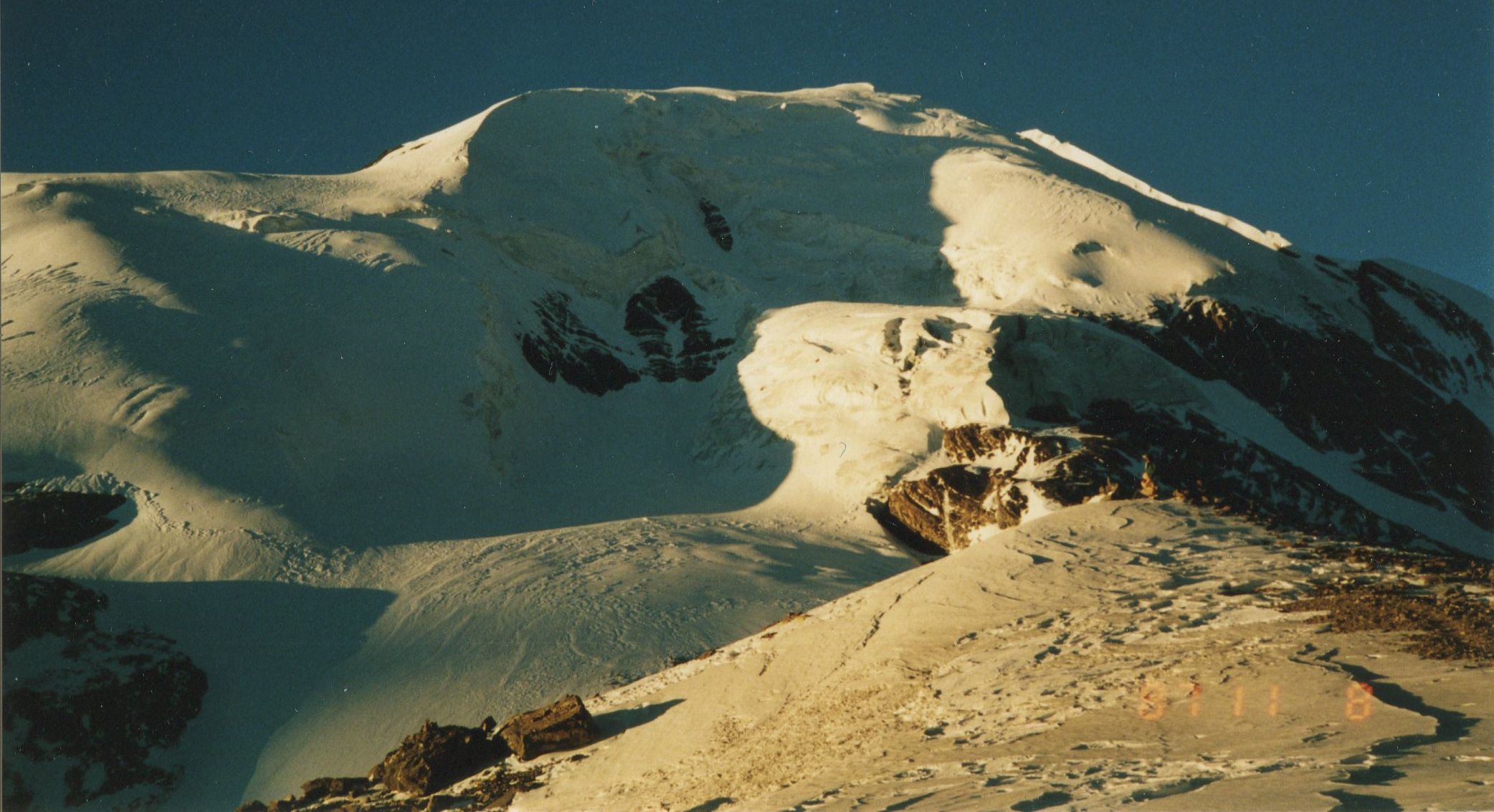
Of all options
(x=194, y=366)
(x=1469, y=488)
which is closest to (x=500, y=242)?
(x=194, y=366)

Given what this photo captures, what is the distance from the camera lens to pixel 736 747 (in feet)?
32.3

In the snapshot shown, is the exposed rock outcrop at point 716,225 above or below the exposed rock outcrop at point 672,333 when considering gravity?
above

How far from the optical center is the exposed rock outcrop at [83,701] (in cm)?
1464

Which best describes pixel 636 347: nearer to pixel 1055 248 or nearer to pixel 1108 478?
pixel 1055 248

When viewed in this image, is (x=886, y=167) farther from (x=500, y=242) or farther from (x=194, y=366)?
(x=194, y=366)

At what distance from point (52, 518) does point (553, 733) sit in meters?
14.6

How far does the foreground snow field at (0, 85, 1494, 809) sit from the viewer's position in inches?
381

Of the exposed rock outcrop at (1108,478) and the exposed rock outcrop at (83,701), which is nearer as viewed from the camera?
the exposed rock outcrop at (83,701)

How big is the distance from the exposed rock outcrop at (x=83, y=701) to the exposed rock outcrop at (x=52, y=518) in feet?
11.5

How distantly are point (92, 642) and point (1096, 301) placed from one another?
28.8 meters

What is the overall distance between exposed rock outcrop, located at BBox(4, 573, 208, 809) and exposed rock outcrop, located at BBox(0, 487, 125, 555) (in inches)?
138

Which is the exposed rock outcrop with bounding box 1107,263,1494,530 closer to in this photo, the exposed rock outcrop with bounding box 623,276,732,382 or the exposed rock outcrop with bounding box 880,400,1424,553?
the exposed rock outcrop with bounding box 880,400,1424,553

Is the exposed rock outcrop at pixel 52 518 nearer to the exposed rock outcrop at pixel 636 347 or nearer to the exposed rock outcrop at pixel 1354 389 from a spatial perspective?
the exposed rock outcrop at pixel 636 347
